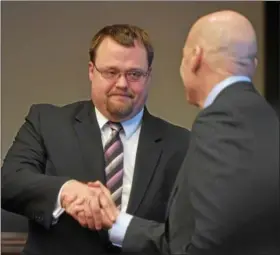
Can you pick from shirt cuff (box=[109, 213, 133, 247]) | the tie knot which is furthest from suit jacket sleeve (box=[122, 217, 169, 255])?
the tie knot

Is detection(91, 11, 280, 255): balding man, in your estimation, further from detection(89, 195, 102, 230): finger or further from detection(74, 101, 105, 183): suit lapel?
detection(74, 101, 105, 183): suit lapel

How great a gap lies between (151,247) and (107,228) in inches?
7.8

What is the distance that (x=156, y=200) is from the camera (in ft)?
6.27

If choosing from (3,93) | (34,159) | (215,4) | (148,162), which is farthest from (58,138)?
(215,4)

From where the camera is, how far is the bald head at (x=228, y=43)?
1.48 metres

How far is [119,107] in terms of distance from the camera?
1.96 metres

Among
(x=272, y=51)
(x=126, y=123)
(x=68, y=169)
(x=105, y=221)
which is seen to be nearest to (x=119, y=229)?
(x=105, y=221)

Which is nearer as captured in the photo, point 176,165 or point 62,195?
point 62,195

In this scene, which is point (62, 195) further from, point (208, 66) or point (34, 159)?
point (208, 66)

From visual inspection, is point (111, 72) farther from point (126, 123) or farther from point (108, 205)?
point (108, 205)

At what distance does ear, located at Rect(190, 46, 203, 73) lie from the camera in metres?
1.50

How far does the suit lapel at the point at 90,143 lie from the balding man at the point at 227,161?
1.47 feet

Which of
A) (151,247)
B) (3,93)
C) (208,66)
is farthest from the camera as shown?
(3,93)

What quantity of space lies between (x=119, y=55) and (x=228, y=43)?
0.51 meters
